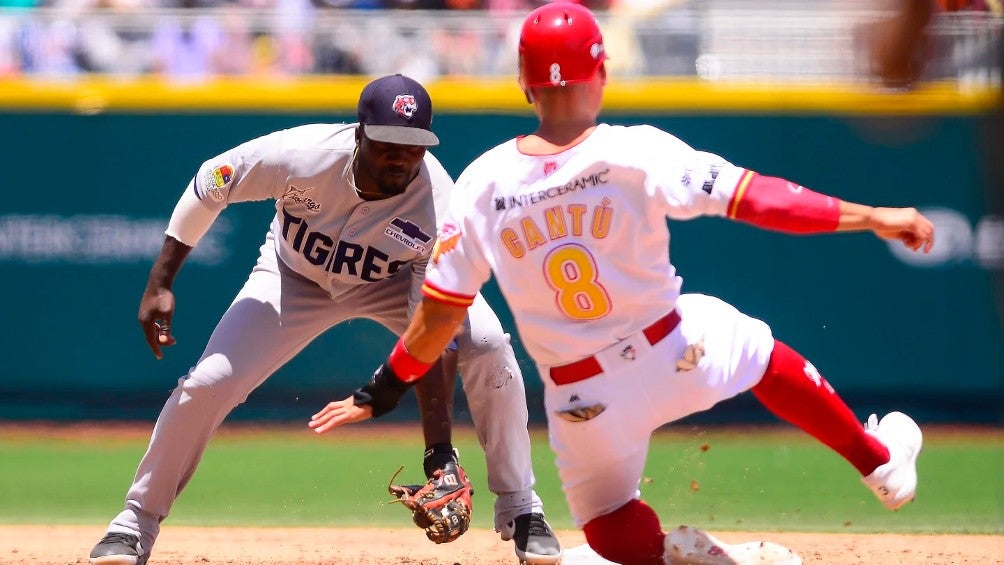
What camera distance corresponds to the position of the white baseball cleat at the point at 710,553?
3.72 metres

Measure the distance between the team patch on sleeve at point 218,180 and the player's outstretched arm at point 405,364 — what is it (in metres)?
1.10

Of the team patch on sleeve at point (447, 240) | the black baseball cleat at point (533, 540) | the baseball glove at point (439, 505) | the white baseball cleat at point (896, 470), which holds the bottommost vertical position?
the black baseball cleat at point (533, 540)

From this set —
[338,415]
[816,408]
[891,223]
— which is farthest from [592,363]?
[891,223]

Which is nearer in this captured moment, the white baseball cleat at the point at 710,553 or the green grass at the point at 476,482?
the white baseball cleat at the point at 710,553

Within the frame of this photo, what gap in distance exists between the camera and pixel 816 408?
3838 mm

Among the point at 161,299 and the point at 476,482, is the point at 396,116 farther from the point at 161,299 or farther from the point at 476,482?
the point at 476,482

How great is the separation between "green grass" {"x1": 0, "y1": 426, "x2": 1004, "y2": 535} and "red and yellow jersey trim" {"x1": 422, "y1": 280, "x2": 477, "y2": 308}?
206 cm

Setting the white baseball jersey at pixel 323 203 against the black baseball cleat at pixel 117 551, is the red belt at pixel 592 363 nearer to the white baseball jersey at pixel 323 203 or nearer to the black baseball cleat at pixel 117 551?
the white baseball jersey at pixel 323 203

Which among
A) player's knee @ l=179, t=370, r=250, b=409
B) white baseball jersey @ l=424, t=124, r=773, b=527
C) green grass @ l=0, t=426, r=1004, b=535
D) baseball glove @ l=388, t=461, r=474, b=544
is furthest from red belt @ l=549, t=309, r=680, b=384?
green grass @ l=0, t=426, r=1004, b=535

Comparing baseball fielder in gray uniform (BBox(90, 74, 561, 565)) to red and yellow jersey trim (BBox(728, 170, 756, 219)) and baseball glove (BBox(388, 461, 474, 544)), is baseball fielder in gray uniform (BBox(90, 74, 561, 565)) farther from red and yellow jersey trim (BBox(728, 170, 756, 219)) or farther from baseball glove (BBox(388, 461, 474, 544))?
red and yellow jersey trim (BBox(728, 170, 756, 219))

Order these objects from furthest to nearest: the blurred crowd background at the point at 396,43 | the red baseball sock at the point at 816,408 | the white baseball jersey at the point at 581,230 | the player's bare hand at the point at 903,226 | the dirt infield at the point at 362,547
→ the blurred crowd background at the point at 396,43 < the dirt infield at the point at 362,547 < the red baseball sock at the point at 816,408 < the white baseball jersey at the point at 581,230 < the player's bare hand at the point at 903,226

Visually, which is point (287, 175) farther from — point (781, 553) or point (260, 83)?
point (260, 83)

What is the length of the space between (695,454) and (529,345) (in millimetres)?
4457

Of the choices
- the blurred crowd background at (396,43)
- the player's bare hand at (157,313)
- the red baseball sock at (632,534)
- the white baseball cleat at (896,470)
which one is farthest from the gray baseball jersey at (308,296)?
the blurred crowd background at (396,43)
